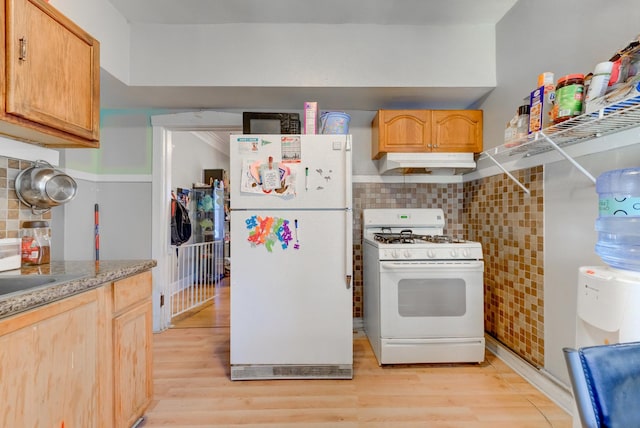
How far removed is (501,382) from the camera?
2.10 m

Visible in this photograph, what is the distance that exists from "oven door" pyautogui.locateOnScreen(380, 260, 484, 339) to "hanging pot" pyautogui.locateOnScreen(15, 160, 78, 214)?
77.4 inches

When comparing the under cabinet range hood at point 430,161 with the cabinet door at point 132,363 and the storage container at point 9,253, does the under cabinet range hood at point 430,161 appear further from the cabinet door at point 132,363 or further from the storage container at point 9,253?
the storage container at point 9,253

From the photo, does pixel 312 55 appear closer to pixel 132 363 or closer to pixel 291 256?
pixel 291 256

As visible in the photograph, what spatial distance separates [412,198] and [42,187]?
270 centimetres

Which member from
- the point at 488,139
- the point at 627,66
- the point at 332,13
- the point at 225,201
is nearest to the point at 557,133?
the point at 627,66

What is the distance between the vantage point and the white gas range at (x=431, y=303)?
225 cm

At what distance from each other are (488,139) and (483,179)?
12.8 inches

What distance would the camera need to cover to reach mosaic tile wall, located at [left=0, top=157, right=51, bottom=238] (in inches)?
60.4

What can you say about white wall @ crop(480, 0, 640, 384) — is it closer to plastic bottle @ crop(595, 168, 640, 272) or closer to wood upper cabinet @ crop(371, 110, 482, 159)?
plastic bottle @ crop(595, 168, 640, 272)

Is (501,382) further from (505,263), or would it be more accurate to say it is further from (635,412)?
(635,412)

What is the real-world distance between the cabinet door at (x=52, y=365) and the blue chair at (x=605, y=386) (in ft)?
Result: 4.95

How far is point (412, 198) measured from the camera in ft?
9.96

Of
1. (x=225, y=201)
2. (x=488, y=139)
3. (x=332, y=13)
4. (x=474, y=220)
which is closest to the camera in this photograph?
(x=332, y=13)

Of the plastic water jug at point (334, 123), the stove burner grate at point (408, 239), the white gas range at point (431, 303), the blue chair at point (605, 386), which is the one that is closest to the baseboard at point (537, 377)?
the white gas range at point (431, 303)
